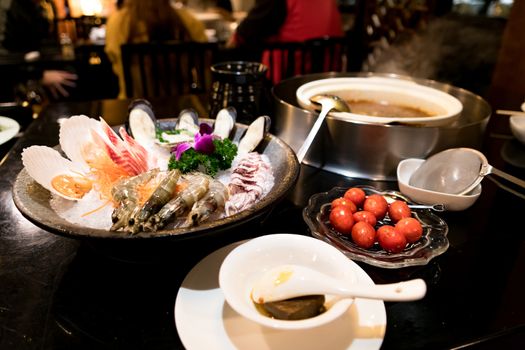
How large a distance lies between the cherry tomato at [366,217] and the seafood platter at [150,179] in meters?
0.20

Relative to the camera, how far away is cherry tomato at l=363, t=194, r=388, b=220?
3.31 feet

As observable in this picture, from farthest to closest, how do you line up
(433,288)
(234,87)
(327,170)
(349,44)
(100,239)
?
(349,44) → (234,87) → (327,170) → (433,288) → (100,239)

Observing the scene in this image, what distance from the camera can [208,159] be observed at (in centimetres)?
110

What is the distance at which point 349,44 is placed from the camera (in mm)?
2928

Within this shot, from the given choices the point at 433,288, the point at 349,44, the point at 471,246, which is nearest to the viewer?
the point at 433,288

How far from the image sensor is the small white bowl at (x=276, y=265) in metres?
0.63

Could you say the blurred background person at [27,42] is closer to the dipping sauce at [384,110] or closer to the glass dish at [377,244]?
the dipping sauce at [384,110]

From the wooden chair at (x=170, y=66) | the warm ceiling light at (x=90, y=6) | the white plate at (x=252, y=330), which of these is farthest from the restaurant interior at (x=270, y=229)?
the warm ceiling light at (x=90, y=6)

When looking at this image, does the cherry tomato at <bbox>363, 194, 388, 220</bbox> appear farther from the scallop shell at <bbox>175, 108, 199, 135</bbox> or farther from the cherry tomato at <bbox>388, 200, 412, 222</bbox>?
the scallop shell at <bbox>175, 108, 199, 135</bbox>

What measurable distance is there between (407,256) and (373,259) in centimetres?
8

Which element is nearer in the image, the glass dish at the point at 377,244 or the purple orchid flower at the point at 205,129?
the glass dish at the point at 377,244

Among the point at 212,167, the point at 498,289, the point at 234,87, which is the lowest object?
the point at 498,289

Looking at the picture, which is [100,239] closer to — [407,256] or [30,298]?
[30,298]

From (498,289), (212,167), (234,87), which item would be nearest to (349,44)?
(234,87)
